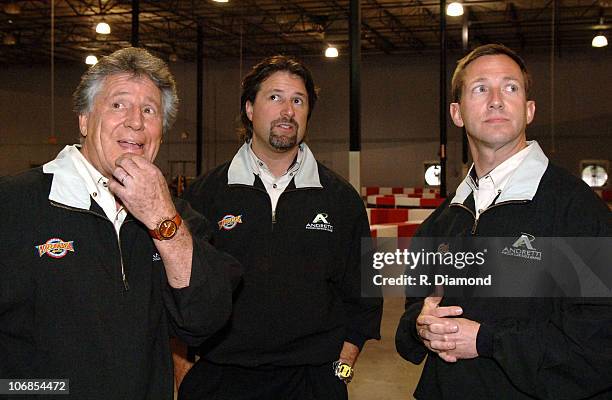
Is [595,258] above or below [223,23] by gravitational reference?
below

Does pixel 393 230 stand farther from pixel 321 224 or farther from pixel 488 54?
pixel 488 54

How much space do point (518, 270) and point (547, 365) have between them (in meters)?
0.26

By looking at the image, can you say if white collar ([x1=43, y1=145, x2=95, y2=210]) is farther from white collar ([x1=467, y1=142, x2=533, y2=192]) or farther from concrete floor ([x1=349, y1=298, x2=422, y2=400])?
concrete floor ([x1=349, y1=298, x2=422, y2=400])

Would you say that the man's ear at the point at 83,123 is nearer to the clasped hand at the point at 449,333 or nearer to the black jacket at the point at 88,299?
the black jacket at the point at 88,299

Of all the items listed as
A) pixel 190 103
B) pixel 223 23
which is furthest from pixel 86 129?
pixel 190 103

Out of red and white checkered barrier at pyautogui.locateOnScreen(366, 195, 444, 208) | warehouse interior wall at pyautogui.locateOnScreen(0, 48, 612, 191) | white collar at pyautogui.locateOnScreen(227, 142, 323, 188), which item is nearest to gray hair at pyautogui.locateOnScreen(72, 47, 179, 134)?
white collar at pyautogui.locateOnScreen(227, 142, 323, 188)

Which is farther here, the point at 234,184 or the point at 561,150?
the point at 561,150

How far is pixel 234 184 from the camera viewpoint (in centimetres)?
258

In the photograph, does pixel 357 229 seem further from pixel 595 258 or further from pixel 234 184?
pixel 595 258

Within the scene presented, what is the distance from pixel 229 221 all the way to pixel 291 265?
0.99ft

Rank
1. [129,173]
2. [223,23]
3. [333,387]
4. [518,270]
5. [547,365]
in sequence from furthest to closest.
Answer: [223,23]
[333,387]
[518,270]
[547,365]
[129,173]

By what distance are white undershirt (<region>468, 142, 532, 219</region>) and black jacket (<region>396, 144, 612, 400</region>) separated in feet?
0.15

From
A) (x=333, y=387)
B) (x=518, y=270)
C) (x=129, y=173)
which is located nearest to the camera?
(x=129, y=173)

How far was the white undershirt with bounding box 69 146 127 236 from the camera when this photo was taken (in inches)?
66.2
